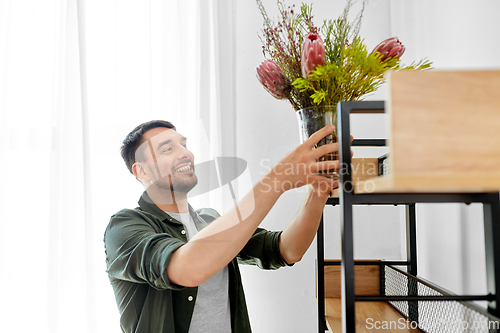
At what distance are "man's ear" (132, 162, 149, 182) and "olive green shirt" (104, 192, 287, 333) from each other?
5cm

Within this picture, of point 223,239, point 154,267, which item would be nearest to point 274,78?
point 223,239

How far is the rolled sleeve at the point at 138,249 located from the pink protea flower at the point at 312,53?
17.6 inches

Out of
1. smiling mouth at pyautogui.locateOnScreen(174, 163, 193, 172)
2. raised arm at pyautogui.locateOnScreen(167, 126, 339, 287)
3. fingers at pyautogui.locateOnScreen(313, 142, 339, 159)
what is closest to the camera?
fingers at pyautogui.locateOnScreen(313, 142, 339, 159)

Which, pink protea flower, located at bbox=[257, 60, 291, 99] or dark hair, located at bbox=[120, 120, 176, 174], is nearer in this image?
pink protea flower, located at bbox=[257, 60, 291, 99]

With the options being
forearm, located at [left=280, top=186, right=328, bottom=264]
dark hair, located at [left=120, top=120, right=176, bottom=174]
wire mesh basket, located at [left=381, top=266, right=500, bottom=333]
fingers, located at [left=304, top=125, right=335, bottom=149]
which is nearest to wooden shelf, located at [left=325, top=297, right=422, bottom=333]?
wire mesh basket, located at [left=381, top=266, right=500, bottom=333]

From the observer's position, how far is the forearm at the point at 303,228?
85cm

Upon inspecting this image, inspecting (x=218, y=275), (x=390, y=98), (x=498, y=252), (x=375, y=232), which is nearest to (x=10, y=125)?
(x=218, y=275)

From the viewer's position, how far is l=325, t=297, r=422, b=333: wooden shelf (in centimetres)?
86

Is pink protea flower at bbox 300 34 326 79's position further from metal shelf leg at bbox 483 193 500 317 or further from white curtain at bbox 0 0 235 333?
white curtain at bbox 0 0 235 333

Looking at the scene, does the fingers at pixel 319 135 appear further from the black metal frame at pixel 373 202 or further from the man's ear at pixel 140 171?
the man's ear at pixel 140 171

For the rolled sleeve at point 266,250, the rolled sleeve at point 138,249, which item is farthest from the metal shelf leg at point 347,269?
the rolled sleeve at point 266,250

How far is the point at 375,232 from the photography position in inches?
57.4

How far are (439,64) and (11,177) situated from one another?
1388mm

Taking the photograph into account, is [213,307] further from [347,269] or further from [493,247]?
[493,247]
